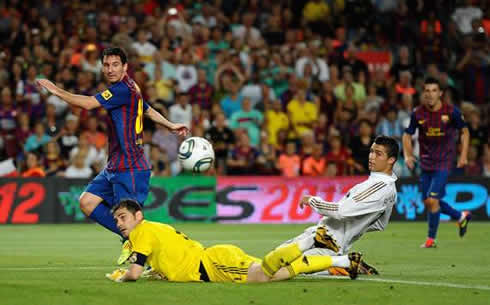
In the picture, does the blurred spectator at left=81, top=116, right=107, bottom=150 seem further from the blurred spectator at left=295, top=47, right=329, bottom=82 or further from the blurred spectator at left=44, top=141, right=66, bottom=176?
the blurred spectator at left=295, top=47, right=329, bottom=82

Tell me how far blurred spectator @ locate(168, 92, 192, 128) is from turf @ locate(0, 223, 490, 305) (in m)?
5.11

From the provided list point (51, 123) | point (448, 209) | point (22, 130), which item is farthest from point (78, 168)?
point (448, 209)

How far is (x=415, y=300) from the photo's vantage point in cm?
764

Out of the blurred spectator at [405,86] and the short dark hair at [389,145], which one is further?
the blurred spectator at [405,86]

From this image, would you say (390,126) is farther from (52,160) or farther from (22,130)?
(22,130)

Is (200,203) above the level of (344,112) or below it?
below

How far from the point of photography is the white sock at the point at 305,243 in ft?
27.5

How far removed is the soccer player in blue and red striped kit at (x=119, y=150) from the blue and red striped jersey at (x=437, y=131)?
5.44 metres

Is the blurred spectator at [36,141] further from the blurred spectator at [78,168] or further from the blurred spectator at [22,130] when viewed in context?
the blurred spectator at [78,168]

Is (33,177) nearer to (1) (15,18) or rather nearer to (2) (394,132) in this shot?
(1) (15,18)

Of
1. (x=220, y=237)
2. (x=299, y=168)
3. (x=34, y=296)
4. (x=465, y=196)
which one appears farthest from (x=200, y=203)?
(x=34, y=296)

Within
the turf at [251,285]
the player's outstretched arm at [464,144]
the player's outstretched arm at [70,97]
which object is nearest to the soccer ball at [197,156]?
the turf at [251,285]

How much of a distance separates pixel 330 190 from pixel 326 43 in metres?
5.24

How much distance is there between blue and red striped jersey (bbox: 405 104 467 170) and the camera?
565 inches
